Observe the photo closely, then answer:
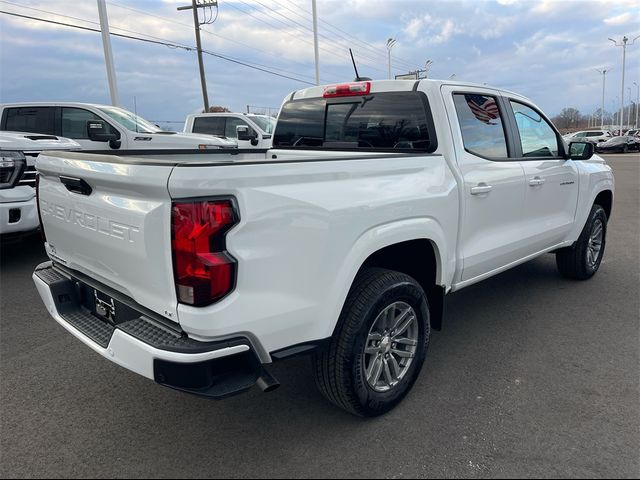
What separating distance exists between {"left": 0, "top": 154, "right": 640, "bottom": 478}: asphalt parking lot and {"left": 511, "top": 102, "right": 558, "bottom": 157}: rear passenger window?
150cm

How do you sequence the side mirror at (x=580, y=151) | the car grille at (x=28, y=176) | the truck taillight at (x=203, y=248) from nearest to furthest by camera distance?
the truck taillight at (x=203, y=248) → the side mirror at (x=580, y=151) → the car grille at (x=28, y=176)

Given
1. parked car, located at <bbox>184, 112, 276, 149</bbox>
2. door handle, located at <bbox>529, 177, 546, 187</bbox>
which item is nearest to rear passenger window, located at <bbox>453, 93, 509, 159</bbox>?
door handle, located at <bbox>529, 177, 546, 187</bbox>

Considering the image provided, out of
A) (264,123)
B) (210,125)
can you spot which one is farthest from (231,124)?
(264,123)

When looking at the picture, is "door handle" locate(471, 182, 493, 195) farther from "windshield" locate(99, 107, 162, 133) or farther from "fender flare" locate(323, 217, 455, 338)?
"windshield" locate(99, 107, 162, 133)

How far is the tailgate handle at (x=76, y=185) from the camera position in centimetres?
248

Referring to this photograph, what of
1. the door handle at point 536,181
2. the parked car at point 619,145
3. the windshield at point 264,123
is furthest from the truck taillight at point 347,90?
the parked car at point 619,145

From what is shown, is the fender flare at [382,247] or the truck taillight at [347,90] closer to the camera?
the fender flare at [382,247]

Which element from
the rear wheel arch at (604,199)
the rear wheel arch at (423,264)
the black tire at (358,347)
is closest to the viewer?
the black tire at (358,347)

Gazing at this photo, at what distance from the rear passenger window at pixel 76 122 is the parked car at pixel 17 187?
2.59 meters

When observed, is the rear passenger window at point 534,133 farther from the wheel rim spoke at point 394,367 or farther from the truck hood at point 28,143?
the truck hood at point 28,143

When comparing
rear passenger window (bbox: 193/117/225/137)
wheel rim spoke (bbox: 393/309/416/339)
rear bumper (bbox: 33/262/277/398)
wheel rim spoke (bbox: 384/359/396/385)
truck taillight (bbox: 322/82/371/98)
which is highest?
rear passenger window (bbox: 193/117/225/137)

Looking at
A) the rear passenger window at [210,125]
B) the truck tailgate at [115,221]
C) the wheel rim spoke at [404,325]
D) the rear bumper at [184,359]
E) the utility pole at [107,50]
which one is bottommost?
the wheel rim spoke at [404,325]

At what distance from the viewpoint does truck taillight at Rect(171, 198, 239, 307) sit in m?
1.98

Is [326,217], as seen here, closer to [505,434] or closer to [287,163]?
[287,163]
